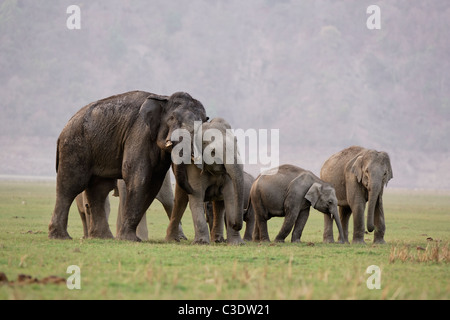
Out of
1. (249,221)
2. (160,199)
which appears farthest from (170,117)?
(249,221)

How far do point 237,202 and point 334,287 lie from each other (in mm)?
6474

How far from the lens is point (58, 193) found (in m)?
17.7

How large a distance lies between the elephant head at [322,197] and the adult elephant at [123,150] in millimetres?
3573

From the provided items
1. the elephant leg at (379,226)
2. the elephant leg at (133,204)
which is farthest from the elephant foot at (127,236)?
the elephant leg at (379,226)

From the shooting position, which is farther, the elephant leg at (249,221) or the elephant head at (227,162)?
the elephant leg at (249,221)

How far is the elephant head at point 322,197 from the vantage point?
19531mm

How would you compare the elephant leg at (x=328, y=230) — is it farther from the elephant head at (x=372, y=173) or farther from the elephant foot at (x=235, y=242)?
the elephant foot at (x=235, y=242)

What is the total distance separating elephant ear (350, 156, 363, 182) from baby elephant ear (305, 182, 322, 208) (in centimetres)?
153

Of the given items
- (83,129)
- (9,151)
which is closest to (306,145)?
(9,151)

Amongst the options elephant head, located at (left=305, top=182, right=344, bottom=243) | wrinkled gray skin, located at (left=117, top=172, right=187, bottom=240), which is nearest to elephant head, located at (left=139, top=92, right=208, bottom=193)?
wrinkled gray skin, located at (left=117, top=172, right=187, bottom=240)

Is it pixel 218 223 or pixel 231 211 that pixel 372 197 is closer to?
pixel 218 223

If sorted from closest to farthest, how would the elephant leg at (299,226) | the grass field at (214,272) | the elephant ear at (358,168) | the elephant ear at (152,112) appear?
the grass field at (214,272), the elephant ear at (152,112), the elephant leg at (299,226), the elephant ear at (358,168)
